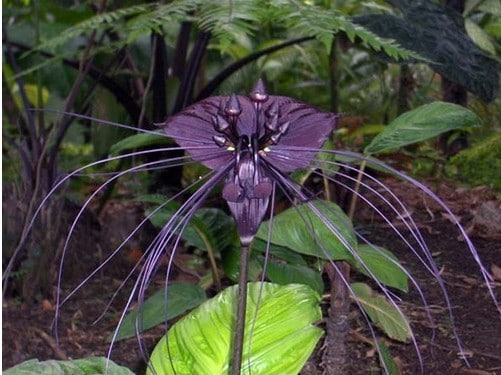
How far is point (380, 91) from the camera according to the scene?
4.12m

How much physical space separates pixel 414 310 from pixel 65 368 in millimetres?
1015

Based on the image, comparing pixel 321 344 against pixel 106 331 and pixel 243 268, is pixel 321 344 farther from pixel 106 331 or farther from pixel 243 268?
pixel 243 268

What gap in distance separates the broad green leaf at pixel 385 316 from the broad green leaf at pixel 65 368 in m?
0.62

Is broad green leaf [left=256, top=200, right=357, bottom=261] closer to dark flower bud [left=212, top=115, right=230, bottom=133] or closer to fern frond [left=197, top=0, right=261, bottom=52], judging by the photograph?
fern frond [left=197, top=0, right=261, bottom=52]

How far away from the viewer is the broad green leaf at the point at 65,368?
49.3 inches

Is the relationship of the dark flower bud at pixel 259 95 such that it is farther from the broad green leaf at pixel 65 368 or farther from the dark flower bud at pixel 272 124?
the broad green leaf at pixel 65 368

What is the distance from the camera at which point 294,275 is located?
1930 millimetres

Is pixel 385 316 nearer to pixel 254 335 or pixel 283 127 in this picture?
pixel 254 335

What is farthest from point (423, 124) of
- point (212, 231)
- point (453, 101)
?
point (453, 101)

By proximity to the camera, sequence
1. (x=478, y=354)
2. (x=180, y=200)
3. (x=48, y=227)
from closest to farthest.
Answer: (x=478, y=354) → (x=48, y=227) → (x=180, y=200)

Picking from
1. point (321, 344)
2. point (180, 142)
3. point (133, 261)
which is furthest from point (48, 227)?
point (180, 142)

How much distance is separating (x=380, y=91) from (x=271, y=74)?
1.71 ft

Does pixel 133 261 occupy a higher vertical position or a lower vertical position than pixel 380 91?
lower

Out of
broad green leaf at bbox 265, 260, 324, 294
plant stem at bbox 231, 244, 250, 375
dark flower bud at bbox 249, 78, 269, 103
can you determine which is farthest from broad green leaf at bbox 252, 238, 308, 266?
dark flower bud at bbox 249, 78, 269, 103
